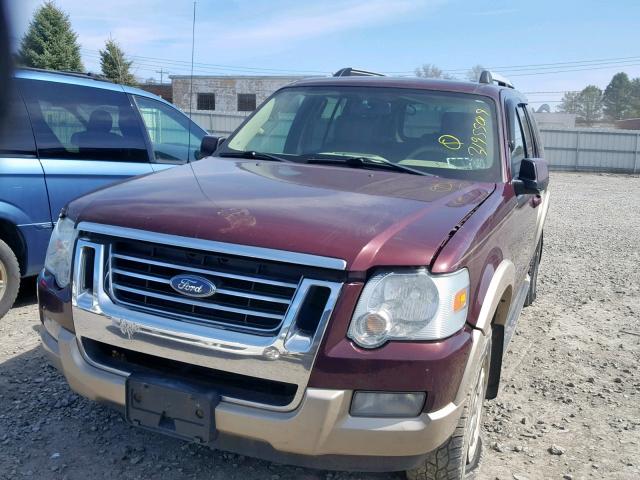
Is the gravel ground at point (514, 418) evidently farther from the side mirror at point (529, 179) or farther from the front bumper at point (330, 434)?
the side mirror at point (529, 179)

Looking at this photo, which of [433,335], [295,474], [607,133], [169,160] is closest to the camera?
[433,335]

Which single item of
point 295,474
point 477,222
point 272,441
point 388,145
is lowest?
point 295,474

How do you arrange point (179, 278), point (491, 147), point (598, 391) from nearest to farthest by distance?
point (179, 278)
point (491, 147)
point (598, 391)

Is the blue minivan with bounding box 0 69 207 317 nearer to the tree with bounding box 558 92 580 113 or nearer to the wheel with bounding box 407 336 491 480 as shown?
the wheel with bounding box 407 336 491 480

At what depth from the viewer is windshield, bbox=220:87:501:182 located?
381 centimetres

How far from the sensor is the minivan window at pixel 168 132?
5.92 metres

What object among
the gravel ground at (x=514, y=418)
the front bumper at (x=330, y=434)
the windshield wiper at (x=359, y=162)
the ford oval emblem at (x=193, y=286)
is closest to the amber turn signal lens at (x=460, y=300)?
the front bumper at (x=330, y=434)

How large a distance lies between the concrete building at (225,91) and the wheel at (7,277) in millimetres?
31789

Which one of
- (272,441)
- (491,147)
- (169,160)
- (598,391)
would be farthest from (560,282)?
(272,441)

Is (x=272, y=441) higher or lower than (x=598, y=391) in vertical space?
higher

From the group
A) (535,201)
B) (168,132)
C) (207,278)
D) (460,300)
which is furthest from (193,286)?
(168,132)

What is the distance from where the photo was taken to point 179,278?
8.33 feet

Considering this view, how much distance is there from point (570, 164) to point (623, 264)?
2157 cm

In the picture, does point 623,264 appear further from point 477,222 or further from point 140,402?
point 140,402
